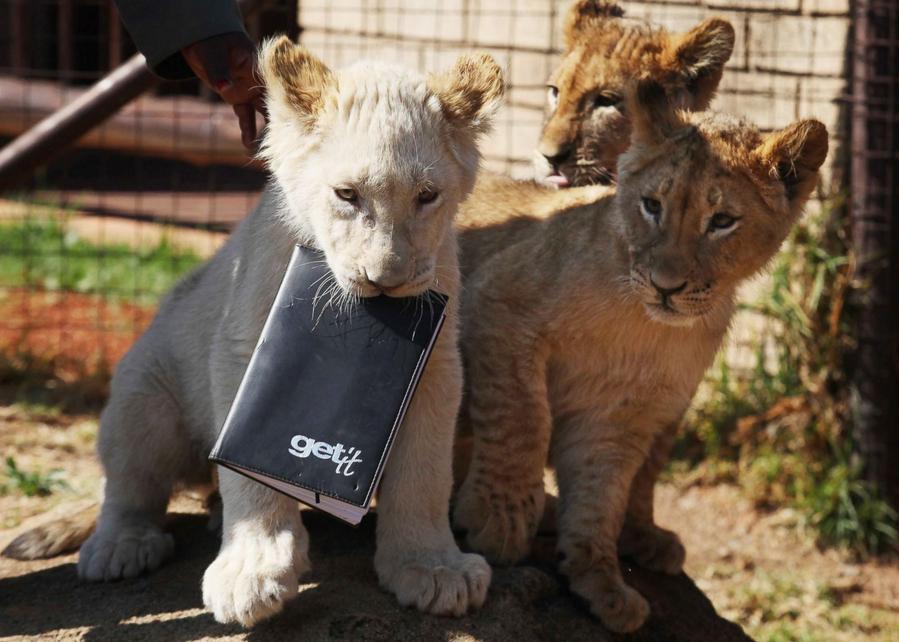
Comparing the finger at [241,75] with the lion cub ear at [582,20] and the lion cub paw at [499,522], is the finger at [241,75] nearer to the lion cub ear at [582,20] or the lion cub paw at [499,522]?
the lion cub paw at [499,522]

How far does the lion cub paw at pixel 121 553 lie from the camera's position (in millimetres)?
3834

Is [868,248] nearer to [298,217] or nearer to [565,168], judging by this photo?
[565,168]

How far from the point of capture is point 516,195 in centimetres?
481

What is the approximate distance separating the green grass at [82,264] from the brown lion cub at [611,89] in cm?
397

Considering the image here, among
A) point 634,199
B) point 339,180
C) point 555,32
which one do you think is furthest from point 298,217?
point 555,32

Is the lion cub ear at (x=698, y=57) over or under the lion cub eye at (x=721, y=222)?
over

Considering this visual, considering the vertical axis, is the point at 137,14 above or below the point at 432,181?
above

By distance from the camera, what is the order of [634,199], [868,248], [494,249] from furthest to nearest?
[868,248] → [494,249] → [634,199]

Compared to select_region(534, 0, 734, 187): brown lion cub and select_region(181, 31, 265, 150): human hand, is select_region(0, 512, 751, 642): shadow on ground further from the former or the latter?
select_region(534, 0, 734, 187): brown lion cub

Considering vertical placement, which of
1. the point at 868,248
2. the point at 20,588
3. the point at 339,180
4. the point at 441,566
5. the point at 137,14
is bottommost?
the point at 20,588

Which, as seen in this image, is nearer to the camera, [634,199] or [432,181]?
[432,181]

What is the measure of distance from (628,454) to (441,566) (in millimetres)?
944

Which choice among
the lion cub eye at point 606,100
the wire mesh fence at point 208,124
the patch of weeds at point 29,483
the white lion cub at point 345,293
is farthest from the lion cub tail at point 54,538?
the wire mesh fence at point 208,124

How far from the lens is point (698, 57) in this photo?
15.4 ft
